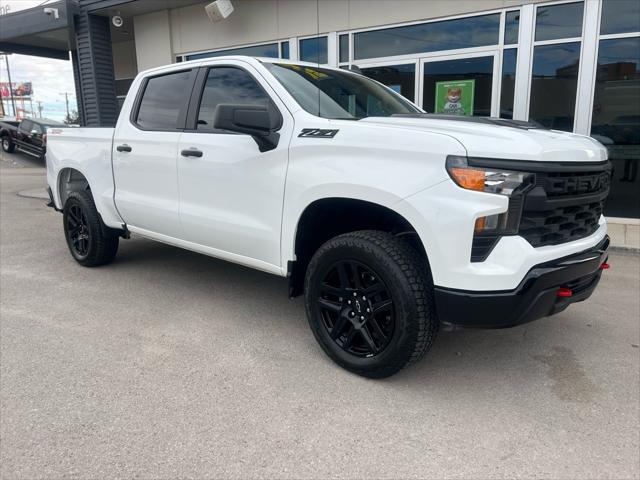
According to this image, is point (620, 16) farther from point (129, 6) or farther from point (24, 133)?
point (24, 133)

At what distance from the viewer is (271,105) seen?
3.34 meters

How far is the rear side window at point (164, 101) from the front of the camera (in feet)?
13.4

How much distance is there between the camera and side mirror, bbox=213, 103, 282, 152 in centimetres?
301

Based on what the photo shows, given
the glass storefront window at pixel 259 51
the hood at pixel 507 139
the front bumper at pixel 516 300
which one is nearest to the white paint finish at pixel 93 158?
the hood at pixel 507 139

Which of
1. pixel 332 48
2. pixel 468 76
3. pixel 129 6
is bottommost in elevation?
pixel 468 76

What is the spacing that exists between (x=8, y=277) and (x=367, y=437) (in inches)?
168

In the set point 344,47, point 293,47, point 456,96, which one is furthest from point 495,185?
point 293,47

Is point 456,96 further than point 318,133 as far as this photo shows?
Yes

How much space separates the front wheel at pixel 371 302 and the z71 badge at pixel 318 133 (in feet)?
1.97

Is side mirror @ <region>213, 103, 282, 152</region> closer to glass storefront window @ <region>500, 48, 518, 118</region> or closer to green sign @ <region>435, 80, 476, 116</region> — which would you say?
green sign @ <region>435, 80, 476, 116</region>

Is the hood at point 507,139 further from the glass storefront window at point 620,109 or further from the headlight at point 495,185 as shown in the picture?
the glass storefront window at point 620,109

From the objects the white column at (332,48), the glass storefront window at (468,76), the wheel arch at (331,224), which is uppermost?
the white column at (332,48)

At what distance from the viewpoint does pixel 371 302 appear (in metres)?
2.95

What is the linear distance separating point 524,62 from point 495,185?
6280 millimetres
